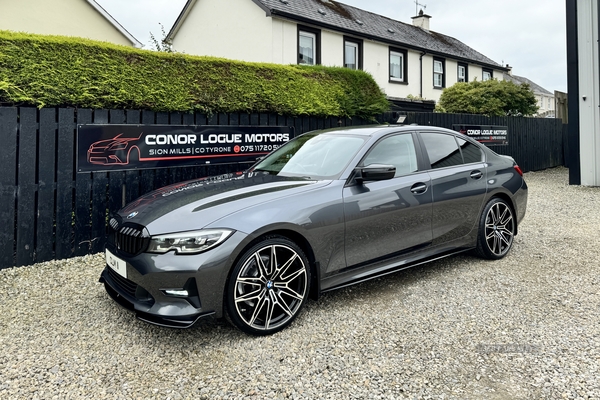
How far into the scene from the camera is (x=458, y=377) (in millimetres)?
2770

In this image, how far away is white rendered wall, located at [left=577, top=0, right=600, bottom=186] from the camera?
35.5ft

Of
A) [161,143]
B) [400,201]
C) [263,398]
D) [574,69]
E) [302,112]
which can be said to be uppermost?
[574,69]

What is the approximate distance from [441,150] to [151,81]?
3.78 m

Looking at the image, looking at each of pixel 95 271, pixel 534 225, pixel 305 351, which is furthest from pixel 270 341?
pixel 534 225

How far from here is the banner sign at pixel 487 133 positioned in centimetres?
1229

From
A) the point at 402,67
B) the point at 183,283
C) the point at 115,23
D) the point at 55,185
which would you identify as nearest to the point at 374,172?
the point at 183,283

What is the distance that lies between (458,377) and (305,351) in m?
0.99

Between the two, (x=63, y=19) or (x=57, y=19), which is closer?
(x=57, y=19)

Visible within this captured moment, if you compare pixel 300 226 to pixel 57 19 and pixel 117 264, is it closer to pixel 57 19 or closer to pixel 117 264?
pixel 117 264

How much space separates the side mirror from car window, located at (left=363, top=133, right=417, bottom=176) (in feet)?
0.75

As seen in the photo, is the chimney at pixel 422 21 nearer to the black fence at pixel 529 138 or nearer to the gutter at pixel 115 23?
the black fence at pixel 529 138

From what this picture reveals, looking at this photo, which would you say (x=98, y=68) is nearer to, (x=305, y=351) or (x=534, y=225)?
(x=305, y=351)

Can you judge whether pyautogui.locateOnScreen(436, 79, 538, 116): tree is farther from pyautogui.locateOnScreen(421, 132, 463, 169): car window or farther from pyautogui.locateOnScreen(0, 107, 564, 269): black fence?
pyautogui.locateOnScreen(0, 107, 564, 269): black fence

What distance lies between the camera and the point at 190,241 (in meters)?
3.03
